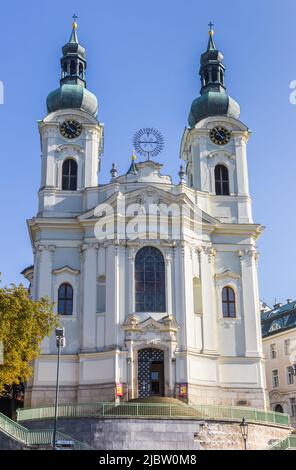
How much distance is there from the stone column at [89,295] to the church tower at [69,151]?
3.19 metres

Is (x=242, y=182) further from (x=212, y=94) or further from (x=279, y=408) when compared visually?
(x=279, y=408)

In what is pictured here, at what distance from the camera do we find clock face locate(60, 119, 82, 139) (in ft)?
156

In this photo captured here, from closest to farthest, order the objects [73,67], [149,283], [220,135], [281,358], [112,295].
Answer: [112,295], [149,283], [220,135], [73,67], [281,358]

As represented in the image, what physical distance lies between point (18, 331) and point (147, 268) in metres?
12.1

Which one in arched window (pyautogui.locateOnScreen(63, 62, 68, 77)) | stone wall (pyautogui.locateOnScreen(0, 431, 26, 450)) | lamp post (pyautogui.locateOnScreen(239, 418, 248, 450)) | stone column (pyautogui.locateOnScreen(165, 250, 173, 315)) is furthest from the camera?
arched window (pyautogui.locateOnScreen(63, 62, 68, 77))

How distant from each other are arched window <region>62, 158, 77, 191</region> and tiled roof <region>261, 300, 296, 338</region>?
24.0m

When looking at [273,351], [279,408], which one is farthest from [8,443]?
[273,351]

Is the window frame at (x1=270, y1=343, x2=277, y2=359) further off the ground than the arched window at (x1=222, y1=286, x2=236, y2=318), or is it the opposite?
the window frame at (x1=270, y1=343, x2=277, y2=359)

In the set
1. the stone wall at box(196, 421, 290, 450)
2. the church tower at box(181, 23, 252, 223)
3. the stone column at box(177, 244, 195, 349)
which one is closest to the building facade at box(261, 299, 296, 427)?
the church tower at box(181, 23, 252, 223)

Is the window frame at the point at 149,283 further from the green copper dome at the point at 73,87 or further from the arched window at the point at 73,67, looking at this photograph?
the arched window at the point at 73,67

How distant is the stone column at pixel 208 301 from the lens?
1688 inches

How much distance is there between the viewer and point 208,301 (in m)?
43.8

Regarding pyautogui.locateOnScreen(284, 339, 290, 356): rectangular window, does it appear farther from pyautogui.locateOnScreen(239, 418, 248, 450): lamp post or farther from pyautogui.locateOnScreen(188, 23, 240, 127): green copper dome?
pyautogui.locateOnScreen(239, 418, 248, 450): lamp post

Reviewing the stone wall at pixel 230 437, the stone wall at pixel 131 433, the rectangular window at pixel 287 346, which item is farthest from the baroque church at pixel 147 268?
the rectangular window at pixel 287 346
